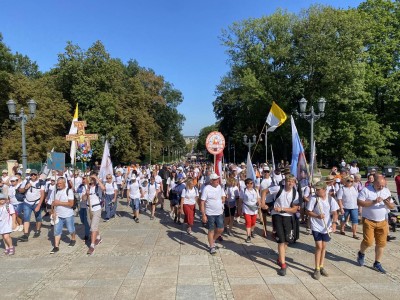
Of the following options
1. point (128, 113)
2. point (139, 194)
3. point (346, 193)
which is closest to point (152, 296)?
point (346, 193)

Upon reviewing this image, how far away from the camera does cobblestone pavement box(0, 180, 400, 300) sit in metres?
5.73

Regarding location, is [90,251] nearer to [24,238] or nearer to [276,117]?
[24,238]

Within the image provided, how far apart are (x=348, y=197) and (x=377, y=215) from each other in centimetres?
289

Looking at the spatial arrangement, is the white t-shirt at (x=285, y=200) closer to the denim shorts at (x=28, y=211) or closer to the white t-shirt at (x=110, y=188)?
the denim shorts at (x=28, y=211)

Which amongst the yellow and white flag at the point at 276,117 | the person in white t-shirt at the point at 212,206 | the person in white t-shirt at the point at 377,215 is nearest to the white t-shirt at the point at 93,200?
the person in white t-shirt at the point at 212,206

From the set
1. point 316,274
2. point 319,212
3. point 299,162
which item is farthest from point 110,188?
point 316,274

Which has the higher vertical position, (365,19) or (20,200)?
(365,19)

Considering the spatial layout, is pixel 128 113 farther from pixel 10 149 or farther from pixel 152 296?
pixel 152 296

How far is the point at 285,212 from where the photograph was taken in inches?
265

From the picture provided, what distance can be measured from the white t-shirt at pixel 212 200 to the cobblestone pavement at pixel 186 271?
91 centimetres

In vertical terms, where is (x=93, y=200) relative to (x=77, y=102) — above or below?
below

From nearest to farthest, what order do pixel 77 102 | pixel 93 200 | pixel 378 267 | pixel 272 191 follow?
pixel 378 267 < pixel 93 200 < pixel 272 191 < pixel 77 102

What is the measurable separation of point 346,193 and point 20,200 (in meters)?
9.00

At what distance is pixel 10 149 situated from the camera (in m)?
32.4
